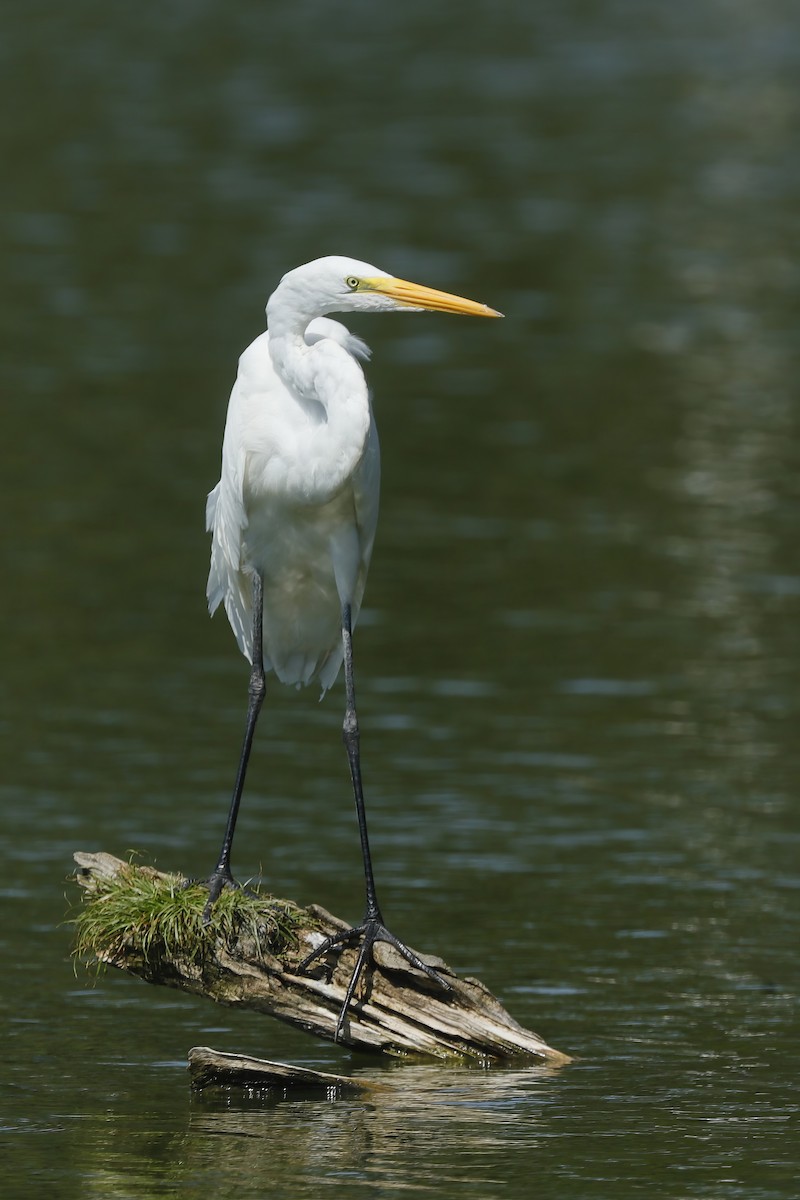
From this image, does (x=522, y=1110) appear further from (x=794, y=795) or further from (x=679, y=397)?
(x=679, y=397)

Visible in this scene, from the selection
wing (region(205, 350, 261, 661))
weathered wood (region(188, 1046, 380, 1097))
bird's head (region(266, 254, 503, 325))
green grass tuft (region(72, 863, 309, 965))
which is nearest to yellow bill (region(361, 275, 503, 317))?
bird's head (region(266, 254, 503, 325))

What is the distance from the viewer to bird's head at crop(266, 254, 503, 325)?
Answer: 9.66m

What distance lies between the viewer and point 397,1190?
805 centimetres

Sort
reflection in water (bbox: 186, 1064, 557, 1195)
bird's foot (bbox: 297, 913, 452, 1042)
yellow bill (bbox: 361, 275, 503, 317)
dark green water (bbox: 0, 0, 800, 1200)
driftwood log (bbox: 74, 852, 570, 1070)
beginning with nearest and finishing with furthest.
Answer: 1. reflection in water (bbox: 186, 1064, 557, 1195)
2. dark green water (bbox: 0, 0, 800, 1200)
3. driftwood log (bbox: 74, 852, 570, 1070)
4. bird's foot (bbox: 297, 913, 452, 1042)
5. yellow bill (bbox: 361, 275, 503, 317)

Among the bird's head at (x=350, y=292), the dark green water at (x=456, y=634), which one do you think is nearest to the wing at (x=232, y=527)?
the bird's head at (x=350, y=292)

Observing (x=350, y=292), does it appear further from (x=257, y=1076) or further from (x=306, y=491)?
(x=257, y=1076)

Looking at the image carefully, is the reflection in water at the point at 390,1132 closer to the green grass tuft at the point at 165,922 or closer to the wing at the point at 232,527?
the green grass tuft at the point at 165,922

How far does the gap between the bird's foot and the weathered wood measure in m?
0.21

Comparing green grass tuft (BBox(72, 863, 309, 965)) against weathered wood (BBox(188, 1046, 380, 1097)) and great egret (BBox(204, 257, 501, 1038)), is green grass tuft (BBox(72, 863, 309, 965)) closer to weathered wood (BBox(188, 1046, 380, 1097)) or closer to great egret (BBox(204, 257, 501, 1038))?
great egret (BBox(204, 257, 501, 1038))

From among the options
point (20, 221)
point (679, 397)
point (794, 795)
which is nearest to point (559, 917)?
point (794, 795)

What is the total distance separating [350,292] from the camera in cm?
970

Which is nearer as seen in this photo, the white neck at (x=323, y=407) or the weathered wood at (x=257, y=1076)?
the weathered wood at (x=257, y=1076)

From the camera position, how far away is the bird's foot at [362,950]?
953 centimetres

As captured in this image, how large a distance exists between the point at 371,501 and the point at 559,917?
297cm
